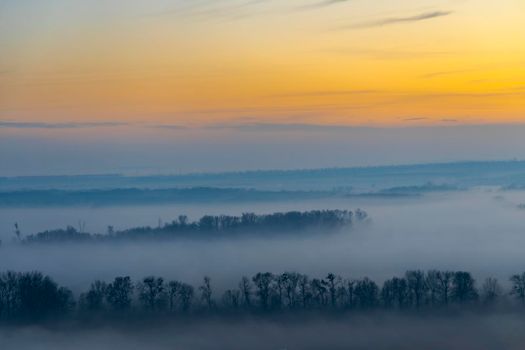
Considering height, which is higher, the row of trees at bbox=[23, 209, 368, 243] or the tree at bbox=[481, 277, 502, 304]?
the row of trees at bbox=[23, 209, 368, 243]

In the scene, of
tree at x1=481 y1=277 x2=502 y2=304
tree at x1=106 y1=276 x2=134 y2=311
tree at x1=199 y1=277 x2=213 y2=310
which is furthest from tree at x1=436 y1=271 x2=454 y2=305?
tree at x1=106 y1=276 x2=134 y2=311

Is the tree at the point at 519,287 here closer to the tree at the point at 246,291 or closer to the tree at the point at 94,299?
the tree at the point at 246,291

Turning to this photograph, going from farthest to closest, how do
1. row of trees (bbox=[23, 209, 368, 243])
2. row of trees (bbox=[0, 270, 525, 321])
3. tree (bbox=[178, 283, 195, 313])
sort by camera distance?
1. row of trees (bbox=[23, 209, 368, 243])
2. tree (bbox=[178, 283, 195, 313])
3. row of trees (bbox=[0, 270, 525, 321])

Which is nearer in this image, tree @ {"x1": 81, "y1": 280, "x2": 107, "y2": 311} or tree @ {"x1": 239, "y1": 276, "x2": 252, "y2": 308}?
tree @ {"x1": 81, "y1": 280, "x2": 107, "y2": 311}

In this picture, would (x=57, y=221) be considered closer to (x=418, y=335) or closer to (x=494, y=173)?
(x=418, y=335)

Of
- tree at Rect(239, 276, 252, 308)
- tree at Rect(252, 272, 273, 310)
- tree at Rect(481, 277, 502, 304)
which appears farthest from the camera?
tree at Rect(239, 276, 252, 308)

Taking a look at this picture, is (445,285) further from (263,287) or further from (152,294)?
(152,294)

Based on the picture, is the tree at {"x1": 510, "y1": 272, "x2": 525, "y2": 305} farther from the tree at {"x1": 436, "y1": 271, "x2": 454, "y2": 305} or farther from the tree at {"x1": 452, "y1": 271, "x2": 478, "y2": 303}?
the tree at {"x1": 436, "y1": 271, "x2": 454, "y2": 305}
